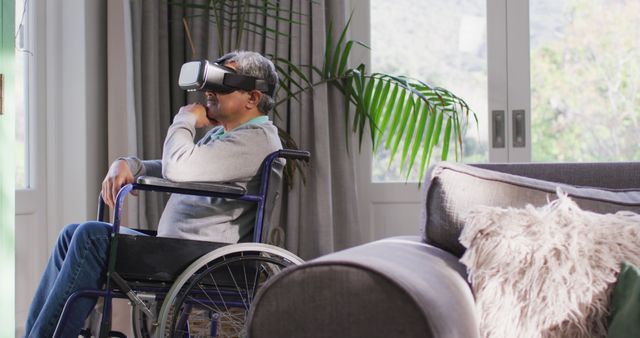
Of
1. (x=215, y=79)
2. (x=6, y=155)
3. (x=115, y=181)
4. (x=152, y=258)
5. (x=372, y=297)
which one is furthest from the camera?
(x=215, y=79)

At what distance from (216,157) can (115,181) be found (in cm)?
28

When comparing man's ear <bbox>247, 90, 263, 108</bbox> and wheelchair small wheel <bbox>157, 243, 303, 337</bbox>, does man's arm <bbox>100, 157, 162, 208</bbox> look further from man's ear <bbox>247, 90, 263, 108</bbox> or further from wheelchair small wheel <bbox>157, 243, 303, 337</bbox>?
man's ear <bbox>247, 90, 263, 108</bbox>

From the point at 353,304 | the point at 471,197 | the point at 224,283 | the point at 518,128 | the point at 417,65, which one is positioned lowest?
the point at 224,283

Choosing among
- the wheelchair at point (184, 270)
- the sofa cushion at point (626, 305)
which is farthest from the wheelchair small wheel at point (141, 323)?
the sofa cushion at point (626, 305)

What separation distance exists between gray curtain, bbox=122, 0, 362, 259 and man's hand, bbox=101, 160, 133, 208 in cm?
125

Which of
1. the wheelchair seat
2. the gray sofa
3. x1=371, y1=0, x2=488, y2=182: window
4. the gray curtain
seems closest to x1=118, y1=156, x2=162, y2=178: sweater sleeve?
the wheelchair seat

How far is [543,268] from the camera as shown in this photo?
1.30 meters

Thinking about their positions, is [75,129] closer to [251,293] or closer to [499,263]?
[251,293]

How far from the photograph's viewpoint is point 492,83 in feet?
12.0

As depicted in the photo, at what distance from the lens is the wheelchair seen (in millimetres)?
2033

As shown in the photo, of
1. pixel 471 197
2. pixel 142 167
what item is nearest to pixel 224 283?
pixel 142 167

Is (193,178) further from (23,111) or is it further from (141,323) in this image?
(23,111)

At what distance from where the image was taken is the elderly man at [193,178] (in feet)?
6.82

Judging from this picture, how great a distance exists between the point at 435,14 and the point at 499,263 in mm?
2590
